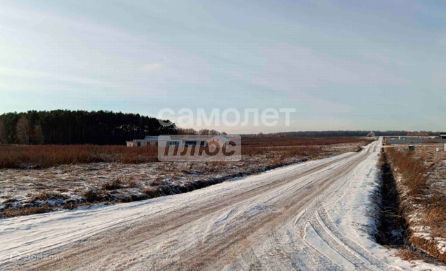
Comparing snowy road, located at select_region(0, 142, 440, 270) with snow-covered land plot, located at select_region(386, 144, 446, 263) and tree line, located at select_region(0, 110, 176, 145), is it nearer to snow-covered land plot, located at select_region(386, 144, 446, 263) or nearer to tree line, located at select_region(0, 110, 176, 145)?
snow-covered land plot, located at select_region(386, 144, 446, 263)

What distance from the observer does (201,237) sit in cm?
917

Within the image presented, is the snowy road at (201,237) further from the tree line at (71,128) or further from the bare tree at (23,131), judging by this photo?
the bare tree at (23,131)

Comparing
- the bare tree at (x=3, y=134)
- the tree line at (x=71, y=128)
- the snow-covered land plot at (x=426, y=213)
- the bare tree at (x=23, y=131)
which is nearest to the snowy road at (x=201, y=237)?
the snow-covered land plot at (x=426, y=213)

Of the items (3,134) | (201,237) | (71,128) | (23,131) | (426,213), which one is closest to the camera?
(201,237)

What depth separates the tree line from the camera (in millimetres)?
95875

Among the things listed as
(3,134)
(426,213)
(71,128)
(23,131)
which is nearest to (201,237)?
(426,213)

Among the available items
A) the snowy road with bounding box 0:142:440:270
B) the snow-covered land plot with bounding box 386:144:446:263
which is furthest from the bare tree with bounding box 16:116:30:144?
the snow-covered land plot with bounding box 386:144:446:263

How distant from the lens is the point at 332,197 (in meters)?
15.8

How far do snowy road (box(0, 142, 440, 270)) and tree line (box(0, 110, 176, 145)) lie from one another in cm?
8811

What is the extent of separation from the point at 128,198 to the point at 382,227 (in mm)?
8745

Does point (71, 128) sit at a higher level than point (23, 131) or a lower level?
higher

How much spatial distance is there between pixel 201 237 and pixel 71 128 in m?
94.3

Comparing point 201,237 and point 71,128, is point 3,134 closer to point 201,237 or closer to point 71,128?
point 71,128

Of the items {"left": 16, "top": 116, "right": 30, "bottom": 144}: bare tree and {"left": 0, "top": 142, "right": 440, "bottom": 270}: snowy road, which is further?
{"left": 16, "top": 116, "right": 30, "bottom": 144}: bare tree
